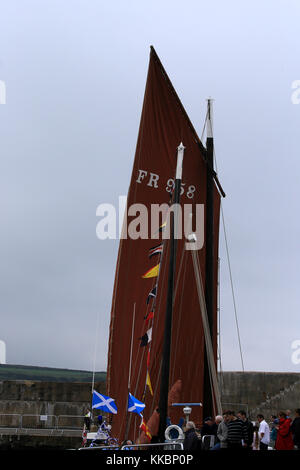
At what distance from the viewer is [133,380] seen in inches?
798

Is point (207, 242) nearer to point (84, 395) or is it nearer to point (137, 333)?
point (137, 333)

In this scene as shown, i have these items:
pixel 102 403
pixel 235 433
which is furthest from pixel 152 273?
pixel 235 433

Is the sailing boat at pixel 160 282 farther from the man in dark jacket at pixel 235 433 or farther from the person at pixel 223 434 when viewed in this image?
the man in dark jacket at pixel 235 433

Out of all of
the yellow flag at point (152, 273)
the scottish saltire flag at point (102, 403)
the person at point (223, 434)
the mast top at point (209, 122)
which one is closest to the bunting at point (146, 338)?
the yellow flag at point (152, 273)

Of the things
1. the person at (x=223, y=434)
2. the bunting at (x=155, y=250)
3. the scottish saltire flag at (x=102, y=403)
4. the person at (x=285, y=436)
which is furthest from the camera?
the bunting at (x=155, y=250)

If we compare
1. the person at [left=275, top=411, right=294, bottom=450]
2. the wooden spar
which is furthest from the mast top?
the person at [left=275, top=411, right=294, bottom=450]

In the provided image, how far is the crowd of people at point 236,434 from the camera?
1228 centimetres

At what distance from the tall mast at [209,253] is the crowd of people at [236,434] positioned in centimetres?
374

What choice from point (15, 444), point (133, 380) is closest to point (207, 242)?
point (133, 380)

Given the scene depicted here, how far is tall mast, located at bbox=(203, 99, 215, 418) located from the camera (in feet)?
68.8

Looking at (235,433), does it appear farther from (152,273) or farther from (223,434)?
(152,273)

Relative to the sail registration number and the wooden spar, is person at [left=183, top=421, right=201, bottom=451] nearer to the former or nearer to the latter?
the wooden spar

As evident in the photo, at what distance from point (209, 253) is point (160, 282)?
210 cm
